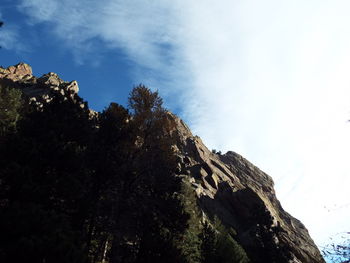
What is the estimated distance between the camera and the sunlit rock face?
35.5 m

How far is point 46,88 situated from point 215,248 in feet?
213

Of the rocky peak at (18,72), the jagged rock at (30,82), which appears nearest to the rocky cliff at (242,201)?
the jagged rock at (30,82)

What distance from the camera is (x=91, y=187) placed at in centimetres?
2195

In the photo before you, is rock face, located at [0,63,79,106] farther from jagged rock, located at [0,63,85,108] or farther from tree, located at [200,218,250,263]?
tree, located at [200,218,250,263]

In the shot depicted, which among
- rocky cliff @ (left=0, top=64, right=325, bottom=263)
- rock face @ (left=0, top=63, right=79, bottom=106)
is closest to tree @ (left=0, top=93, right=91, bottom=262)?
rocky cliff @ (left=0, top=64, right=325, bottom=263)

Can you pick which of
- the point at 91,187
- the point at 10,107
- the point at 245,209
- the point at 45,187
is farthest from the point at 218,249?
the point at 245,209

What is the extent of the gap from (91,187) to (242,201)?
42018 mm

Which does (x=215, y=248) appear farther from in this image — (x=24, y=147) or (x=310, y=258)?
(x=310, y=258)

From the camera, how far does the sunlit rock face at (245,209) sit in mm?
35469

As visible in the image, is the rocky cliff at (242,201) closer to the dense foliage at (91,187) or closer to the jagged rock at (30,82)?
the jagged rock at (30,82)

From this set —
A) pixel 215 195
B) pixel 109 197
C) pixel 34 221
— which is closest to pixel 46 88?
pixel 215 195

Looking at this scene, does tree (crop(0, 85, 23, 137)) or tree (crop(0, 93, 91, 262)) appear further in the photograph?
tree (crop(0, 85, 23, 137))

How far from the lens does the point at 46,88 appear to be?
8188 centimetres

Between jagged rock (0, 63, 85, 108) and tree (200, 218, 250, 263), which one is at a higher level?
jagged rock (0, 63, 85, 108)
